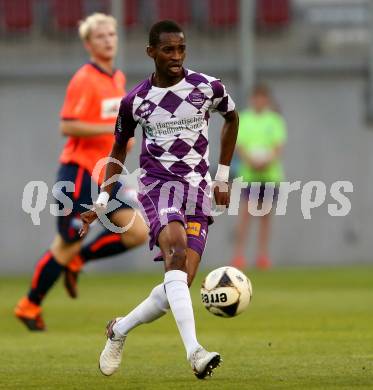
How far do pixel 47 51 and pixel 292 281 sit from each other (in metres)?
5.49

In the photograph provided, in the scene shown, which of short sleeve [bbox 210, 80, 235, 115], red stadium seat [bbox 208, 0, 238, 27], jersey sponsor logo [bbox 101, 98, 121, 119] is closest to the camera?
short sleeve [bbox 210, 80, 235, 115]

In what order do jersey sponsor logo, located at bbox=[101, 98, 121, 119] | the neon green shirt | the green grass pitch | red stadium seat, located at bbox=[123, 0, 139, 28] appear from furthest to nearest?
1. red stadium seat, located at bbox=[123, 0, 139, 28]
2. the neon green shirt
3. jersey sponsor logo, located at bbox=[101, 98, 121, 119]
4. the green grass pitch

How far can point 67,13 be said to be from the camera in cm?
1852

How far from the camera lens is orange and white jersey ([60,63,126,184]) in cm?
1023

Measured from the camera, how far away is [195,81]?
24.3 feet

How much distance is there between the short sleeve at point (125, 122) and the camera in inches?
292

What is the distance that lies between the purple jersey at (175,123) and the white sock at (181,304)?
0.67 m

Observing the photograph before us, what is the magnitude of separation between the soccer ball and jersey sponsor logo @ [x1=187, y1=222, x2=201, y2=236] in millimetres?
284

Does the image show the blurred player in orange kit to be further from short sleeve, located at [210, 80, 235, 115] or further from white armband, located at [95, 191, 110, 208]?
short sleeve, located at [210, 80, 235, 115]

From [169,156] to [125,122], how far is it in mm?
358

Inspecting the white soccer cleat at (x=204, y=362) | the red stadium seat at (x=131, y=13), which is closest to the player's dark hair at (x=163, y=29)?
the white soccer cleat at (x=204, y=362)

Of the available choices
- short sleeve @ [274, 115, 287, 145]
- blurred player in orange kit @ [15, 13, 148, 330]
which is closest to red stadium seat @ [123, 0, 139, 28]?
short sleeve @ [274, 115, 287, 145]

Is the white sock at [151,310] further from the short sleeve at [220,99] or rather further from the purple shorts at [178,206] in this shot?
the short sleeve at [220,99]

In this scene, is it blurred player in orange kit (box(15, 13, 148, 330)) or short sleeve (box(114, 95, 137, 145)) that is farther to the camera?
blurred player in orange kit (box(15, 13, 148, 330))
